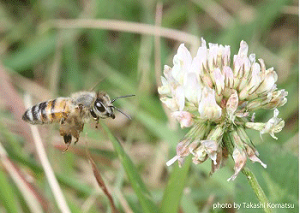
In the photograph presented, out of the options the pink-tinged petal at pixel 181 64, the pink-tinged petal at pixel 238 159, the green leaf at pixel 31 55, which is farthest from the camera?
the green leaf at pixel 31 55

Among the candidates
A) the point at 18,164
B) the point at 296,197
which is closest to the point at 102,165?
the point at 18,164

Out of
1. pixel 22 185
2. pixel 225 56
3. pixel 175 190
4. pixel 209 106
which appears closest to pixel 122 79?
pixel 22 185

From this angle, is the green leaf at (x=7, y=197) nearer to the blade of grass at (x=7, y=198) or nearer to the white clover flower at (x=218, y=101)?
the blade of grass at (x=7, y=198)

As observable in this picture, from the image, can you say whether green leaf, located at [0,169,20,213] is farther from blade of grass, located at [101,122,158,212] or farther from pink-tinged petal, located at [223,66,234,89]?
pink-tinged petal, located at [223,66,234,89]

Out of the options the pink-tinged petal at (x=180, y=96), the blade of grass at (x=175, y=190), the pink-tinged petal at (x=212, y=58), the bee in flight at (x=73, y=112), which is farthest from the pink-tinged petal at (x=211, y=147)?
the bee in flight at (x=73, y=112)

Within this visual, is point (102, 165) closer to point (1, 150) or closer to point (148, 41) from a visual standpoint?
point (1, 150)

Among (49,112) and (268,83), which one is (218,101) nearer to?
(268,83)
